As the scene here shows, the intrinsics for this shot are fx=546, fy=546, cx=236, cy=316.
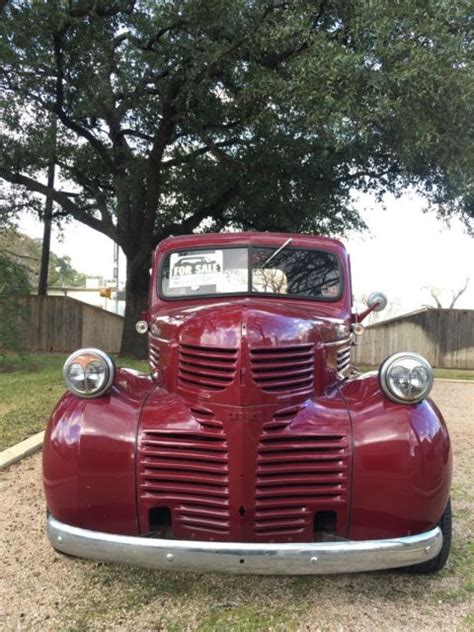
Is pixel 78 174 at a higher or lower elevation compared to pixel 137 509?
higher

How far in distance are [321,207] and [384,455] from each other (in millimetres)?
10013

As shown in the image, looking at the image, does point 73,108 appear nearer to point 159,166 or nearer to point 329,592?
point 159,166

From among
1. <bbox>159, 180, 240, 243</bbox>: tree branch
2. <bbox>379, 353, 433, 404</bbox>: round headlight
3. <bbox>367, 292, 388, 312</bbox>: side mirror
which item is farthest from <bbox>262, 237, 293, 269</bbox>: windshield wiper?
<bbox>159, 180, 240, 243</bbox>: tree branch

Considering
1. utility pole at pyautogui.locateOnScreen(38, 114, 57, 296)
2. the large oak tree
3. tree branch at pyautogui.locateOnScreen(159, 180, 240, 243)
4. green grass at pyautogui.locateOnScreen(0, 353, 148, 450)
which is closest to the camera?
green grass at pyautogui.locateOnScreen(0, 353, 148, 450)

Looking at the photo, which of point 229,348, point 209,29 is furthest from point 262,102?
point 229,348

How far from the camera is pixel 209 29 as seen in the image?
333 inches

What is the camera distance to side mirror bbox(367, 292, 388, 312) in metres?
4.71

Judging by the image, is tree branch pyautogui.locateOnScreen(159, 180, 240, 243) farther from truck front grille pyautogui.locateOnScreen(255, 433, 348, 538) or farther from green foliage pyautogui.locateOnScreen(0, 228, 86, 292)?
truck front grille pyautogui.locateOnScreen(255, 433, 348, 538)

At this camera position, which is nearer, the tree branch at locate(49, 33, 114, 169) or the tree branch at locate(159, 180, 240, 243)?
the tree branch at locate(49, 33, 114, 169)

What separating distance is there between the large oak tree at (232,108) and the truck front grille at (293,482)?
5.61 meters

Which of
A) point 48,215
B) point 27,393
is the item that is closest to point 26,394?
point 27,393

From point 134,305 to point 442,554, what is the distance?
11.4 metres

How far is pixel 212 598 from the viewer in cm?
290

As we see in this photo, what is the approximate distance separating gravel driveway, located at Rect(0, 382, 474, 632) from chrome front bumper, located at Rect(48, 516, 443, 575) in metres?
0.40
